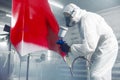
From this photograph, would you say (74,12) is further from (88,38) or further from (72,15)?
(88,38)

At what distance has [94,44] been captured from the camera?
1.87 metres

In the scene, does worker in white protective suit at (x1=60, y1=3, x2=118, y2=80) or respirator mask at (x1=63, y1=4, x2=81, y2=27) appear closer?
worker in white protective suit at (x1=60, y1=3, x2=118, y2=80)

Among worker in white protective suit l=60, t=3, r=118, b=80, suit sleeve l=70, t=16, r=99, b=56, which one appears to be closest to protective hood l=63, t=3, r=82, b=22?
worker in white protective suit l=60, t=3, r=118, b=80

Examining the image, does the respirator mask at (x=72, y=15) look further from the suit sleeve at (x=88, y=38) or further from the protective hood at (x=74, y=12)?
the suit sleeve at (x=88, y=38)

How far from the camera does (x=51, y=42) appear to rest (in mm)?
2428

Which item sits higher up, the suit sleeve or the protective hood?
the protective hood

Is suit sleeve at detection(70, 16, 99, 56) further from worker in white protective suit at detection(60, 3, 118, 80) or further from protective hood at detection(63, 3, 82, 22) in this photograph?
protective hood at detection(63, 3, 82, 22)

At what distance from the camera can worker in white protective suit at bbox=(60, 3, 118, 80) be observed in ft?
6.18

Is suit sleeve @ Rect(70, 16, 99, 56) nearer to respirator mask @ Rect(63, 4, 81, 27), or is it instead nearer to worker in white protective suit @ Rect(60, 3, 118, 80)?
worker in white protective suit @ Rect(60, 3, 118, 80)

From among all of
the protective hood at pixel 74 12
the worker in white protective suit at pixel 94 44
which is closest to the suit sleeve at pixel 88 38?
the worker in white protective suit at pixel 94 44

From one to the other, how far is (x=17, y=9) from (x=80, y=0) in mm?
1938

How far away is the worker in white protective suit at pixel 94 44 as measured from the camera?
6.18ft

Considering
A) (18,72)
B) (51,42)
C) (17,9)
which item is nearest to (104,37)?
(51,42)

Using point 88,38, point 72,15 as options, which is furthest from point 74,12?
point 88,38
